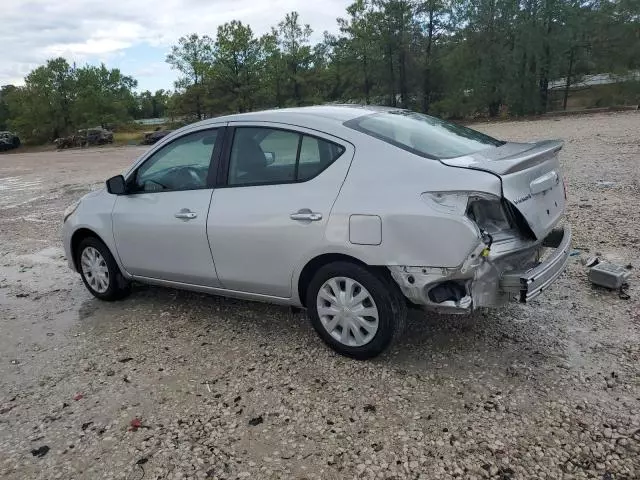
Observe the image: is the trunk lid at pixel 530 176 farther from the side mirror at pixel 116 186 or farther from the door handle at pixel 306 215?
the side mirror at pixel 116 186

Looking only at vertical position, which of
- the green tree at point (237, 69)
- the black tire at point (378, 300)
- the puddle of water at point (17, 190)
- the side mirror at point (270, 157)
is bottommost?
the puddle of water at point (17, 190)

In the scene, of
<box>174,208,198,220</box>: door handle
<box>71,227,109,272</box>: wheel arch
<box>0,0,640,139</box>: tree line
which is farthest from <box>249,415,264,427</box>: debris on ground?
<box>0,0,640,139</box>: tree line

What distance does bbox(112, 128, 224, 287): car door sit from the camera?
13.4ft

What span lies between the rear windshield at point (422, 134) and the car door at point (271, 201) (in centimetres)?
32

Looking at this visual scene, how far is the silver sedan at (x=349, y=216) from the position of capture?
305 centimetres

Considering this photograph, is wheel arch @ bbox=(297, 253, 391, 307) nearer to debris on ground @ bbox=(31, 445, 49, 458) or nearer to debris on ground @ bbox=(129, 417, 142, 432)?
debris on ground @ bbox=(129, 417, 142, 432)

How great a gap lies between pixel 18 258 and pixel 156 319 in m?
3.69

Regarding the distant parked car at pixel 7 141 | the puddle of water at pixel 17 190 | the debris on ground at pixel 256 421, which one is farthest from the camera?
the distant parked car at pixel 7 141

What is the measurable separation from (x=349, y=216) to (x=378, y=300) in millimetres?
565

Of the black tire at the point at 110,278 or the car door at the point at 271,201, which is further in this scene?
the black tire at the point at 110,278

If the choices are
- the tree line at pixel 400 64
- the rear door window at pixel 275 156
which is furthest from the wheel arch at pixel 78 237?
the tree line at pixel 400 64

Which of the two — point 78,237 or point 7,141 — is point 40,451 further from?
point 7,141

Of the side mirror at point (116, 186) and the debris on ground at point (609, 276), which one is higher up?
the side mirror at point (116, 186)

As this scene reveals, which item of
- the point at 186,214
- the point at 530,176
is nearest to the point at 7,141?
the point at 186,214
